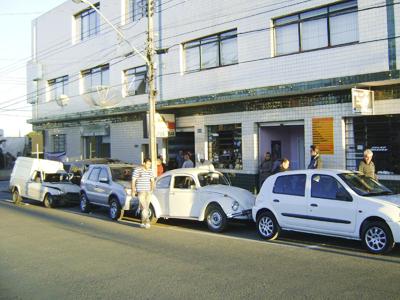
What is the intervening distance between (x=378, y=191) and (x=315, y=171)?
4.08 feet

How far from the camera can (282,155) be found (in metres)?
18.4

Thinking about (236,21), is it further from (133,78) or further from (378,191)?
(378,191)

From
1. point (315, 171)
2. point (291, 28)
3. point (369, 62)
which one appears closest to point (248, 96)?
point (291, 28)

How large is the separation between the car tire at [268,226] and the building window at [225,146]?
7.78 metres

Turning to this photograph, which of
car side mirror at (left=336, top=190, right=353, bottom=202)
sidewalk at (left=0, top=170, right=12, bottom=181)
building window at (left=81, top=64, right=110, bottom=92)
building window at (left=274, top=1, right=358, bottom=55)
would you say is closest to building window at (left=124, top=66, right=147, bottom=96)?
building window at (left=81, top=64, right=110, bottom=92)

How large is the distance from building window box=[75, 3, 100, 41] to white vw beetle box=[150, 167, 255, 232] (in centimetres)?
1596

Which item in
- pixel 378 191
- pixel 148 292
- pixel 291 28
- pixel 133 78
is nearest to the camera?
pixel 148 292

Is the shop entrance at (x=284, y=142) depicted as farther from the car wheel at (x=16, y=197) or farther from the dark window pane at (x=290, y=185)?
the car wheel at (x=16, y=197)

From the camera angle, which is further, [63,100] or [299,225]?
[63,100]

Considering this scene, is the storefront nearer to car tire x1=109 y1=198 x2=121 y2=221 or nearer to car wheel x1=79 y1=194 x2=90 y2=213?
car tire x1=109 y1=198 x2=121 y2=221

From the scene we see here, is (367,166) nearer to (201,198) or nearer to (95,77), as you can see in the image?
(201,198)

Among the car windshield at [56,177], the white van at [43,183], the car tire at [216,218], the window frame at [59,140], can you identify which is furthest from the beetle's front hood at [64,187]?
the window frame at [59,140]

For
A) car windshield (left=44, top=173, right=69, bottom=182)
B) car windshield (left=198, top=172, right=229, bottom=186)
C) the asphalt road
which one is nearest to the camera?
the asphalt road

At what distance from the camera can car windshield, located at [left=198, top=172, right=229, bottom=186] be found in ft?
40.8
